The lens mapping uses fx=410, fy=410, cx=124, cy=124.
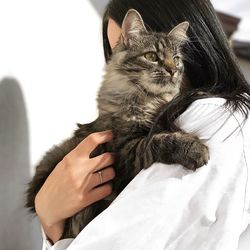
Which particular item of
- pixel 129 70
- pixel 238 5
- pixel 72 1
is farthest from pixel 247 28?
pixel 129 70

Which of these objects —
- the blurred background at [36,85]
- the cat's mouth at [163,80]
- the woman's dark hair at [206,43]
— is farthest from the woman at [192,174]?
the blurred background at [36,85]

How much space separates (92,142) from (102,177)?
104mm

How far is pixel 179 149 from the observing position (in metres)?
1.03

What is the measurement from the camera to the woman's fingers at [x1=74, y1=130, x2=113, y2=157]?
116cm

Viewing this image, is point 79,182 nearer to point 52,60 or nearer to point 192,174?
point 192,174

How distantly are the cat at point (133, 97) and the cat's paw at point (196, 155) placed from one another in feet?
0.30

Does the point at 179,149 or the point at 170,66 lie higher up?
the point at 170,66

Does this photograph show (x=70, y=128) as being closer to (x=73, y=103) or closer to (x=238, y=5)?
(x=73, y=103)

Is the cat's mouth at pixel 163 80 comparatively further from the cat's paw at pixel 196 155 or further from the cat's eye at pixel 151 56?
the cat's paw at pixel 196 155

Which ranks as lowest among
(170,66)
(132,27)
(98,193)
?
(98,193)

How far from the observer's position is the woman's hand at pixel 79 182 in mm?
1156

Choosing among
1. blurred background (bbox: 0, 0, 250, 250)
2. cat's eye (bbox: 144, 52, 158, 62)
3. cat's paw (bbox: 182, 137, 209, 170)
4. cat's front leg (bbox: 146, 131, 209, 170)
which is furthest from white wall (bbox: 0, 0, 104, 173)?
cat's paw (bbox: 182, 137, 209, 170)

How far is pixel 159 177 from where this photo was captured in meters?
0.97

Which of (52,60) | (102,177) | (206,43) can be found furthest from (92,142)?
(52,60)
